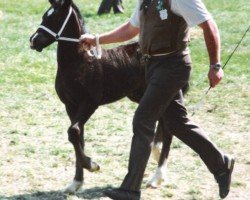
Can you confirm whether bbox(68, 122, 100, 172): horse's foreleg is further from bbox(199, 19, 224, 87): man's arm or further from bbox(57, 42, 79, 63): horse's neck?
bbox(199, 19, 224, 87): man's arm

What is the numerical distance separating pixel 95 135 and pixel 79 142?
6.30 feet

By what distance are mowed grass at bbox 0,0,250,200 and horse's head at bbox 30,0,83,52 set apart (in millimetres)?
1414

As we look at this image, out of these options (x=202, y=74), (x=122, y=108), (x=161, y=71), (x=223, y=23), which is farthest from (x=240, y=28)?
(x=161, y=71)

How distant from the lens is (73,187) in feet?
19.1

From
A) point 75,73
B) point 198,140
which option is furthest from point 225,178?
point 75,73

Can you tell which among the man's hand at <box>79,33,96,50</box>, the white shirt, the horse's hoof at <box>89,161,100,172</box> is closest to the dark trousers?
the white shirt

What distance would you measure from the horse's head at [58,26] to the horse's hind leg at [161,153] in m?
1.33


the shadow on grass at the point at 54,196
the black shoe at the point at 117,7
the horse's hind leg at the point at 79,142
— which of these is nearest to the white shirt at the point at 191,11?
the horse's hind leg at the point at 79,142

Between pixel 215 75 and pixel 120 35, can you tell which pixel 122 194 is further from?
pixel 120 35

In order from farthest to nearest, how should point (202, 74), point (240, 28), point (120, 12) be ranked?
point (120, 12)
point (240, 28)
point (202, 74)

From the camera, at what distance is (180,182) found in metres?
6.15

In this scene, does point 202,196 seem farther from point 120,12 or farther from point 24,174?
point 120,12

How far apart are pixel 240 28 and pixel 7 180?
37.7 feet

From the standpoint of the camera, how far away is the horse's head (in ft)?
18.9
